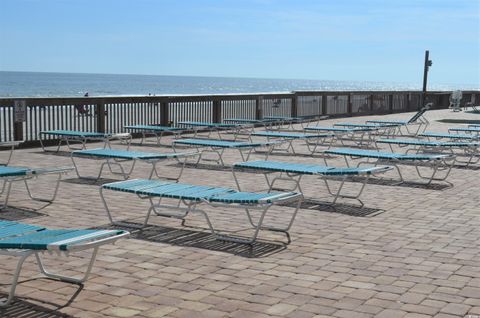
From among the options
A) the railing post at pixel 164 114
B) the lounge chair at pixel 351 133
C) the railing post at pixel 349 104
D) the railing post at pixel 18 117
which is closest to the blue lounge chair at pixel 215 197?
the railing post at pixel 18 117

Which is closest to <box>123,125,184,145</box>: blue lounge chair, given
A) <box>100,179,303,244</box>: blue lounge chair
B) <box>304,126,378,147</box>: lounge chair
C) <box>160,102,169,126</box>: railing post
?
<box>160,102,169,126</box>: railing post

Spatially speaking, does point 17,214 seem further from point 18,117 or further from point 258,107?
point 258,107

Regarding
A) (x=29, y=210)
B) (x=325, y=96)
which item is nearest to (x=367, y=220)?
(x=29, y=210)

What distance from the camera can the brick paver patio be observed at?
4641mm

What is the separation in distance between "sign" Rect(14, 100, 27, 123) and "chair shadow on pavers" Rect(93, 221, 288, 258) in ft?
29.9

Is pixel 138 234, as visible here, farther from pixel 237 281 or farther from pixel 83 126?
pixel 83 126

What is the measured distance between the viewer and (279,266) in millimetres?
5695

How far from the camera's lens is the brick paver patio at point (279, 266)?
A: 4.64 meters

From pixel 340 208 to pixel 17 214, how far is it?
12.3ft

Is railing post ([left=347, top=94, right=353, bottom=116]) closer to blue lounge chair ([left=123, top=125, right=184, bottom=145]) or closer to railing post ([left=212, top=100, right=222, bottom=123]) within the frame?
railing post ([left=212, top=100, right=222, bottom=123])

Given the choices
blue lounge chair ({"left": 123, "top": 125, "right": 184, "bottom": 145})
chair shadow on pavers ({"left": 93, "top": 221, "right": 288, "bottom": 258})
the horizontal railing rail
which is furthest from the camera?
blue lounge chair ({"left": 123, "top": 125, "right": 184, "bottom": 145})

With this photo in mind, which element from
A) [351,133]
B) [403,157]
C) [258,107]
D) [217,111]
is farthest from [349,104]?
[403,157]

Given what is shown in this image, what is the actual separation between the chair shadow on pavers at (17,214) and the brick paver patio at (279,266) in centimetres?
2

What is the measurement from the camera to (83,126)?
1781 centimetres
